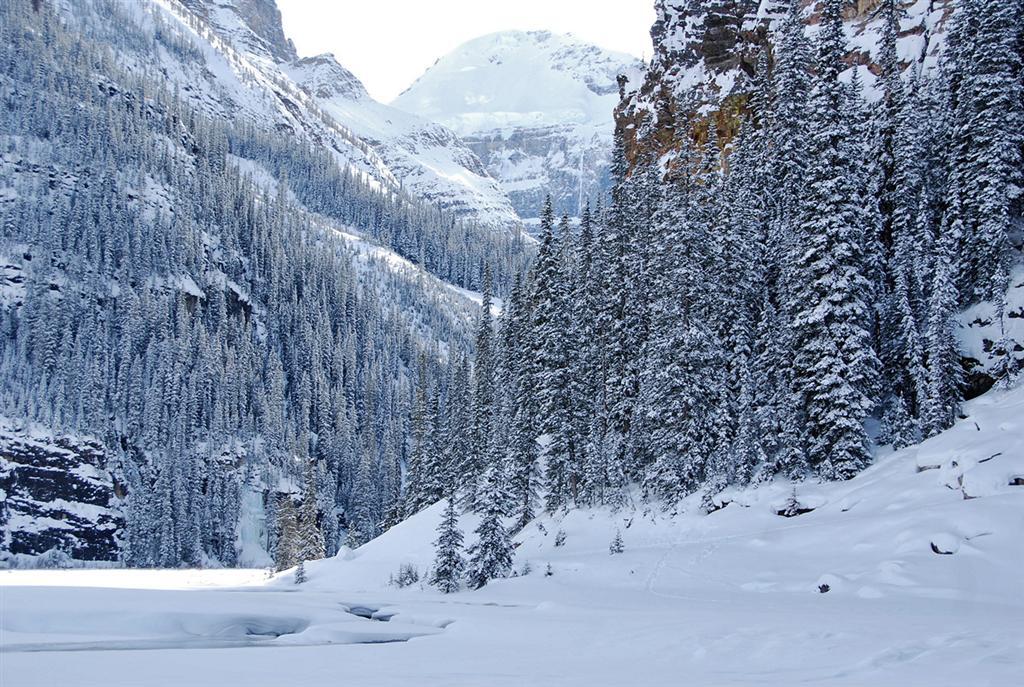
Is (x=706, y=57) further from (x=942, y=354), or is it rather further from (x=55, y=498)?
(x=55, y=498)

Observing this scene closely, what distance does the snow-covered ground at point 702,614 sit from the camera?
9484mm

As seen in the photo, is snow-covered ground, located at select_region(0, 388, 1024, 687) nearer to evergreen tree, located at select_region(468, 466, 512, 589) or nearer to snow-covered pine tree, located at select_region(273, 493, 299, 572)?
evergreen tree, located at select_region(468, 466, 512, 589)

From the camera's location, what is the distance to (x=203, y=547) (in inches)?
3942

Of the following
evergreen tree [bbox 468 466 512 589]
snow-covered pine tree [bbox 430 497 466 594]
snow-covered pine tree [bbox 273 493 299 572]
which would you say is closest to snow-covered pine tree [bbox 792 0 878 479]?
evergreen tree [bbox 468 466 512 589]

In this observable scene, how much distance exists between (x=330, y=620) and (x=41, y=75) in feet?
668

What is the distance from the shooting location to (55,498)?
9831cm

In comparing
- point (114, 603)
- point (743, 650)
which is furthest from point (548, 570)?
point (743, 650)

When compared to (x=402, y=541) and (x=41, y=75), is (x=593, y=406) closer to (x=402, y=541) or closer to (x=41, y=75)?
(x=402, y=541)

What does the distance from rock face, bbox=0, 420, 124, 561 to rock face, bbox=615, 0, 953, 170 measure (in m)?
81.9

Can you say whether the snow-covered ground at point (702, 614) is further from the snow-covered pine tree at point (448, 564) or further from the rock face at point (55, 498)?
the rock face at point (55, 498)

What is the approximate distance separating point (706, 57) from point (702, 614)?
5122 cm

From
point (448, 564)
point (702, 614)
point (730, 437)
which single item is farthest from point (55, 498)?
point (702, 614)

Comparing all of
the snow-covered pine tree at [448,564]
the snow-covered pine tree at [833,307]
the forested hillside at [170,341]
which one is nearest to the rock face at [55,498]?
the forested hillside at [170,341]

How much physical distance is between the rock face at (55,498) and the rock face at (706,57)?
81932 millimetres
